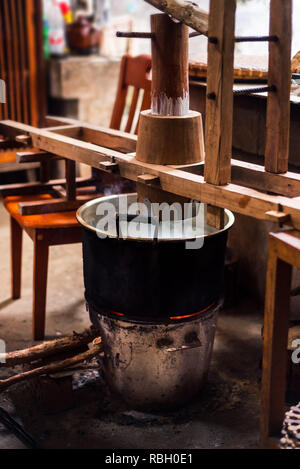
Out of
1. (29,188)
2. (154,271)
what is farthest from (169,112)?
(29,188)

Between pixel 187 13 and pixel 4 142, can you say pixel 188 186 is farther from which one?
pixel 4 142

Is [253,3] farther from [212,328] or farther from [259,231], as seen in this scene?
[212,328]

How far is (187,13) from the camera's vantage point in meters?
2.12

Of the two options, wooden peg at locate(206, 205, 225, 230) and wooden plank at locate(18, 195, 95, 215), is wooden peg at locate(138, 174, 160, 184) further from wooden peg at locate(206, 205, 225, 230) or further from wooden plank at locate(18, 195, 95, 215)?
wooden plank at locate(18, 195, 95, 215)

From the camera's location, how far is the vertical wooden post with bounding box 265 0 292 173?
6.84 feet

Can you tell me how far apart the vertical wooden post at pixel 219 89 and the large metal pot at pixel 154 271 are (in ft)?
0.99

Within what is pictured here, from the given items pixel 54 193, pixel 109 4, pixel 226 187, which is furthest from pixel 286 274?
pixel 109 4

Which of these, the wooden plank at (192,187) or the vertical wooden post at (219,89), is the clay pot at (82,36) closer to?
the wooden plank at (192,187)

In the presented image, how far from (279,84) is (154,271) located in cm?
84

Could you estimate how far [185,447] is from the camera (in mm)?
2340

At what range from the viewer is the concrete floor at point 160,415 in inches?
93.6

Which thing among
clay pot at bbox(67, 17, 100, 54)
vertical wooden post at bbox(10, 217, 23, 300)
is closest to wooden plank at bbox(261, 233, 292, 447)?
vertical wooden post at bbox(10, 217, 23, 300)

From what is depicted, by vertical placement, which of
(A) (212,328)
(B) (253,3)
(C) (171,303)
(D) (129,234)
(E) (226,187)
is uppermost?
(B) (253,3)

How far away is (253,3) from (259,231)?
242 centimetres
